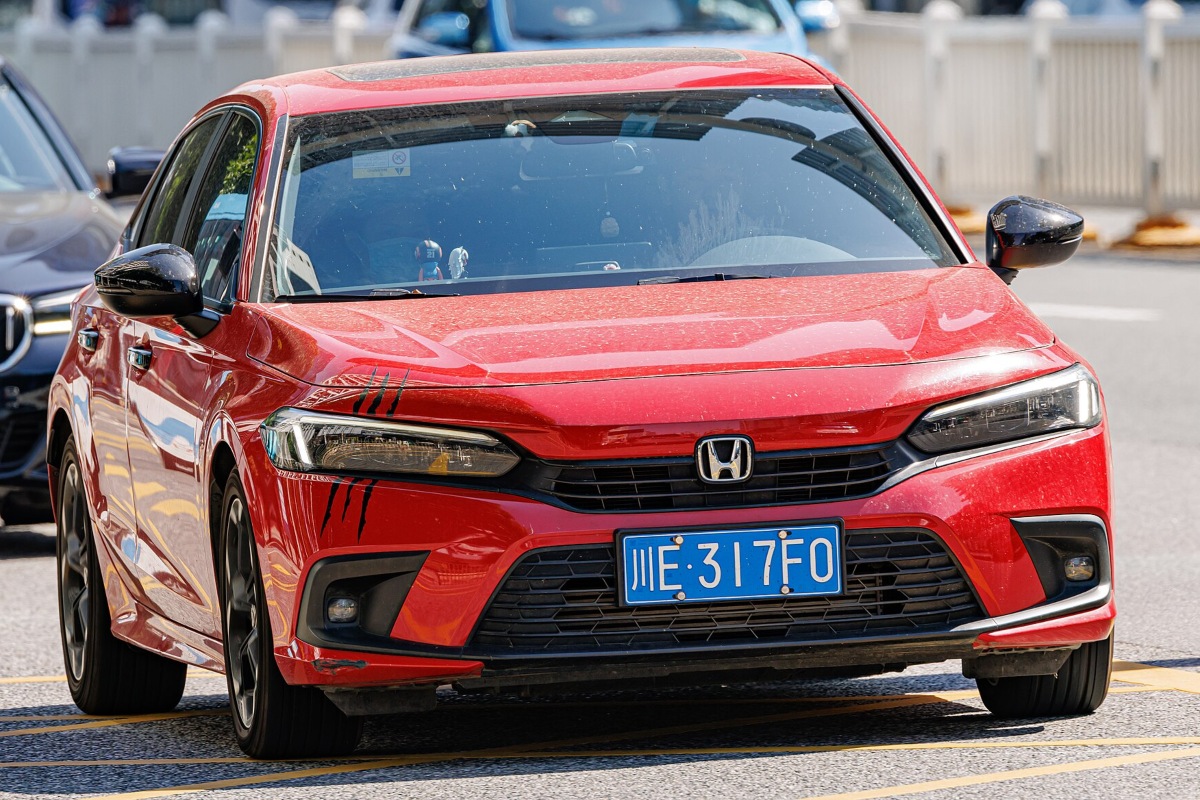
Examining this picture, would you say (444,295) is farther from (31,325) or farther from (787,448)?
(31,325)

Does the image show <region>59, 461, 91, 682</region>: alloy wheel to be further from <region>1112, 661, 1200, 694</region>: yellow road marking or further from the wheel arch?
<region>1112, 661, 1200, 694</region>: yellow road marking

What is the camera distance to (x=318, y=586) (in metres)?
5.66

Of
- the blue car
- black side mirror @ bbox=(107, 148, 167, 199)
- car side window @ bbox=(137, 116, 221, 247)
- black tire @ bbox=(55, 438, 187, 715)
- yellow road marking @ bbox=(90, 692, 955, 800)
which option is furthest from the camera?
the blue car

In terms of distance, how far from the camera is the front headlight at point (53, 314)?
1032cm

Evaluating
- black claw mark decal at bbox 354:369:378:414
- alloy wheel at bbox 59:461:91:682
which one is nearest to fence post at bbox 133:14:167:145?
alloy wheel at bbox 59:461:91:682

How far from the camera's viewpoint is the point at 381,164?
6.80 metres

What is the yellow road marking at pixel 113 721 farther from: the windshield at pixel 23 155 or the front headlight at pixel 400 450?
the windshield at pixel 23 155

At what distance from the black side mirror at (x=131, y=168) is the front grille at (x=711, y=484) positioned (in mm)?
5350

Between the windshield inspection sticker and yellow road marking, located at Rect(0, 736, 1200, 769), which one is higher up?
the windshield inspection sticker

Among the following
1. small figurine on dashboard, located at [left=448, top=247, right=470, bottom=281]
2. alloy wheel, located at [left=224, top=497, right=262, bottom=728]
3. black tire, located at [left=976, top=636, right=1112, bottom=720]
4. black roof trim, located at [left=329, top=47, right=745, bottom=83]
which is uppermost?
black roof trim, located at [left=329, top=47, right=745, bottom=83]

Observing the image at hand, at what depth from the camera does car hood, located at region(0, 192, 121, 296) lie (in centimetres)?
1042

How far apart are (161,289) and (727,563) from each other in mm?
1632

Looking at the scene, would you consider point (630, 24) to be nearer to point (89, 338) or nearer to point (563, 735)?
point (89, 338)

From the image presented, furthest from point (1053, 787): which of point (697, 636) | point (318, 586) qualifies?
point (318, 586)
